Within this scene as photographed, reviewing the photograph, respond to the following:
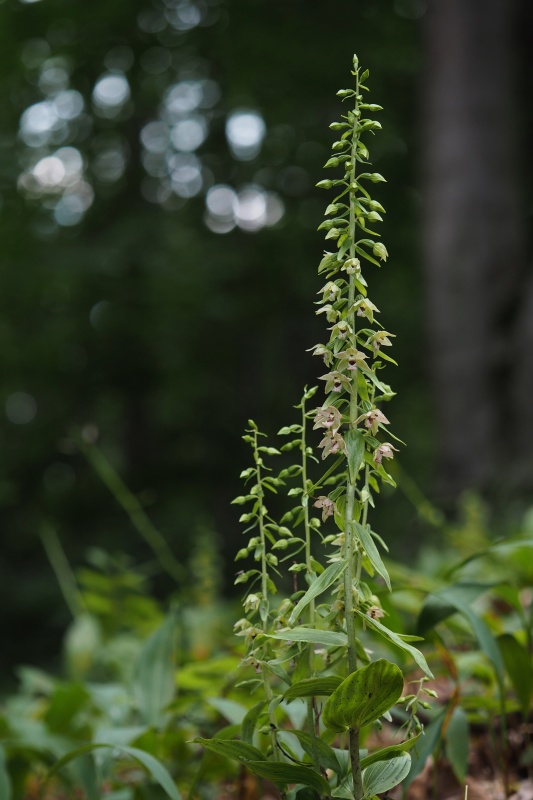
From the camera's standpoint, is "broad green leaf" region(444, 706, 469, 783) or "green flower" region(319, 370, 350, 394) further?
"broad green leaf" region(444, 706, 469, 783)

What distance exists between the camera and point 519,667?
146 centimetres

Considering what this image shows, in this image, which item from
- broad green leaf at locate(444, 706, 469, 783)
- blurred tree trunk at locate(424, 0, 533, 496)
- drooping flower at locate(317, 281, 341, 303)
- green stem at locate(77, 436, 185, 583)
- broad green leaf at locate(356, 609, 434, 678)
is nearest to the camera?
broad green leaf at locate(356, 609, 434, 678)

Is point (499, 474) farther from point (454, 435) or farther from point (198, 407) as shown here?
point (198, 407)

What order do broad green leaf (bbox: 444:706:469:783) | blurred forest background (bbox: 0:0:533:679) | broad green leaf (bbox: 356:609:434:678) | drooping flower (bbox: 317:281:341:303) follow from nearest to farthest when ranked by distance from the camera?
1. broad green leaf (bbox: 356:609:434:678)
2. drooping flower (bbox: 317:281:341:303)
3. broad green leaf (bbox: 444:706:469:783)
4. blurred forest background (bbox: 0:0:533:679)

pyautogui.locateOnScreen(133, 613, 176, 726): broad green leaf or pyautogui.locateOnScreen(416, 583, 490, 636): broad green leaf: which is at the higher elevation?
pyautogui.locateOnScreen(416, 583, 490, 636): broad green leaf

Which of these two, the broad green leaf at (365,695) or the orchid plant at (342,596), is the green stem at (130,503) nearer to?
the orchid plant at (342,596)

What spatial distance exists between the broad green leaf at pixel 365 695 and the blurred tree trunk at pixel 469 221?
506 cm

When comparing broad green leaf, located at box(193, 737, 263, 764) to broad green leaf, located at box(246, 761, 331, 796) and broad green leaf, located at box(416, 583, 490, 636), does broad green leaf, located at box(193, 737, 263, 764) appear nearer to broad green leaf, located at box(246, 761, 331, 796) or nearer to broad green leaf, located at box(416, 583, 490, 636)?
broad green leaf, located at box(246, 761, 331, 796)

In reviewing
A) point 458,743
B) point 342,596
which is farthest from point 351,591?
point 458,743

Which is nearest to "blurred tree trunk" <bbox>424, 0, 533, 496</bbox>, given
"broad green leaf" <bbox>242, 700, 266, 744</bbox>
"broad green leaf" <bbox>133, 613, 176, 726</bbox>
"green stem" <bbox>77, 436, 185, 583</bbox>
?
"green stem" <bbox>77, 436, 185, 583</bbox>

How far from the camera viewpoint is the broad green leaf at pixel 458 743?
4.59ft

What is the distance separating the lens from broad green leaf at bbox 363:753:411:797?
2.98 ft

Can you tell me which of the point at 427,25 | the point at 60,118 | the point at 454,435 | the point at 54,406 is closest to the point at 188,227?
the point at 60,118

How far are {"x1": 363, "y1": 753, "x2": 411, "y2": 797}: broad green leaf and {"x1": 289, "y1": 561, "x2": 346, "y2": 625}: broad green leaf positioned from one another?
198mm
